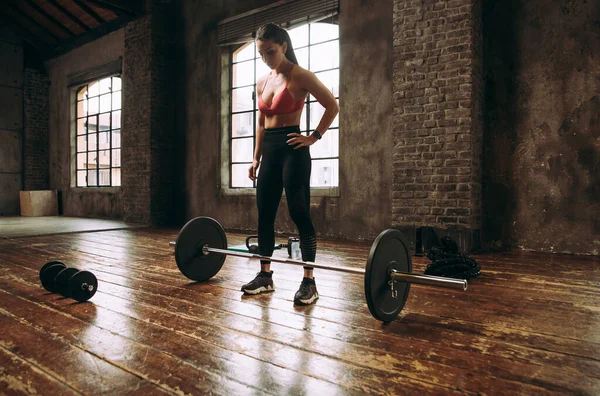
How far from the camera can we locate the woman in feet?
7.29

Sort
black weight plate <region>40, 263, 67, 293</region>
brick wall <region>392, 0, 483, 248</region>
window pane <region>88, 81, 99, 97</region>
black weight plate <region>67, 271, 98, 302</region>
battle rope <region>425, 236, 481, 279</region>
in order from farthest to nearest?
window pane <region>88, 81, 99, 97</region>, brick wall <region>392, 0, 483, 248</region>, battle rope <region>425, 236, 481, 279</region>, black weight plate <region>40, 263, 67, 293</region>, black weight plate <region>67, 271, 98, 302</region>

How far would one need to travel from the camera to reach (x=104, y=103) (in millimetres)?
8594

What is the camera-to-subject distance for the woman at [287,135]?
222cm

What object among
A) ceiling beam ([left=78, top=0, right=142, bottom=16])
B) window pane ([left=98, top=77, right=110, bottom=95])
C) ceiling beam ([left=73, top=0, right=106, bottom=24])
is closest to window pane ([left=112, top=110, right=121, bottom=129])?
window pane ([left=98, top=77, right=110, bottom=95])

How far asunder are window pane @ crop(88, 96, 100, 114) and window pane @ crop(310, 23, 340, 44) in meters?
5.33

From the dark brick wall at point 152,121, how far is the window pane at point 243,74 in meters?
1.26

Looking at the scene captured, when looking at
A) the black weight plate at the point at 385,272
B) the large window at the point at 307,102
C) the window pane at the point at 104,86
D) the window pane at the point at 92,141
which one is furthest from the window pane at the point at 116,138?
the black weight plate at the point at 385,272

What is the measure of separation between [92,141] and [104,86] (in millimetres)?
1132

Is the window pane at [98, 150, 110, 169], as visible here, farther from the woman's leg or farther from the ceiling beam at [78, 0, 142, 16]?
the woman's leg

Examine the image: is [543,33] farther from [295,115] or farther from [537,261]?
[295,115]

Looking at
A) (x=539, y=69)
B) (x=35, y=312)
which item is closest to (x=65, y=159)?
(x=35, y=312)

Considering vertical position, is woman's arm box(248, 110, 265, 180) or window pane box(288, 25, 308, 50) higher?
window pane box(288, 25, 308, 50)

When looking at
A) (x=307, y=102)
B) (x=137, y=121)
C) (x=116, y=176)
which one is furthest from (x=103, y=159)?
(x=307, y=102)

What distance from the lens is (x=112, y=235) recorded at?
5402 millimetres
